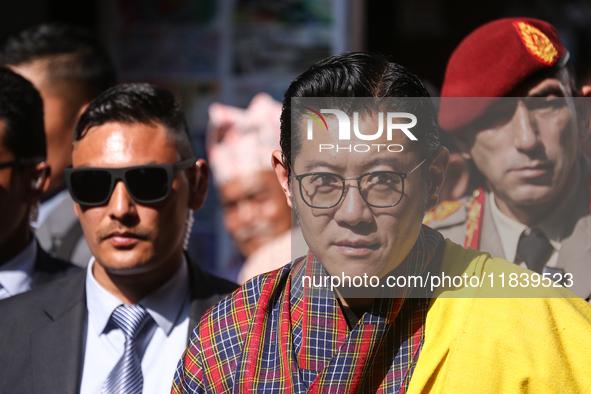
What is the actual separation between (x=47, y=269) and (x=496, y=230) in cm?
195

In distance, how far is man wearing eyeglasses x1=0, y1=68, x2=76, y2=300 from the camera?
2217 mm

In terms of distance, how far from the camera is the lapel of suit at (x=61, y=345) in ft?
5.94

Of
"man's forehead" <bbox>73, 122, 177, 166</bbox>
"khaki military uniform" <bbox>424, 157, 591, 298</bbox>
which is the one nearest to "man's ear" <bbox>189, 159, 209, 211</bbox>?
"man's forehead" <bbox>73, 122, 177, 166</bbox>

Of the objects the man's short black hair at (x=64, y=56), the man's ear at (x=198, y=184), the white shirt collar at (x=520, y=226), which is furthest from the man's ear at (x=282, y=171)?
the man's short black hair at (x=64, y=56)

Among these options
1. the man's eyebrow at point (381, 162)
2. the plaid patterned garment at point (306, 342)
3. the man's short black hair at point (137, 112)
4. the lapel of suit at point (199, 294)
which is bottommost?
the lapel of suit at point (199, 294)

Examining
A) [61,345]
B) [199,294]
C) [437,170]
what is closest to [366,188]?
[437,170]

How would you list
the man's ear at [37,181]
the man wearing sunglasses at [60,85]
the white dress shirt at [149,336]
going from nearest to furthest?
the white dress shirt at [149,336], the man's ear at [37,181], the man wearing sunglasses at [60,85]

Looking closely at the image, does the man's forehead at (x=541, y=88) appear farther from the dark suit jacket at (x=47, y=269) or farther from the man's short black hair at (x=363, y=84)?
the dark suit jacket at (x=47, y=269)

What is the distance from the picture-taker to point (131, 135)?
1861 millimetres

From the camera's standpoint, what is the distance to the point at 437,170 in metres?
1.42

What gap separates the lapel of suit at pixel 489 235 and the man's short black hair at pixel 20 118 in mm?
1866

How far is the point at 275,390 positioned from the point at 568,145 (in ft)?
4.04

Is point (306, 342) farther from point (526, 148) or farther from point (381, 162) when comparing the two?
point (526, 148)

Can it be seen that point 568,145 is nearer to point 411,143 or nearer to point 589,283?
point 589,283
